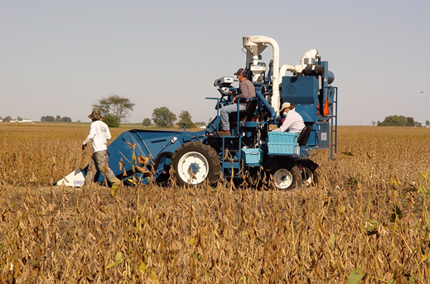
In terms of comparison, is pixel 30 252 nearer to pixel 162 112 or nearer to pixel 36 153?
pixel 36 153

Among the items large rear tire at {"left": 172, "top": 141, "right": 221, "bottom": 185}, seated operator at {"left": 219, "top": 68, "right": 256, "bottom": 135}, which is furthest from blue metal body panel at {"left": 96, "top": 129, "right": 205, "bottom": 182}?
seated operator at {"left": 219, "top": 68, "right": 256, "bottom": 135}

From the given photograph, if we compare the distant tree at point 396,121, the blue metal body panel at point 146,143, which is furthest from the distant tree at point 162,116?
the blue metal body panel at point 146,143

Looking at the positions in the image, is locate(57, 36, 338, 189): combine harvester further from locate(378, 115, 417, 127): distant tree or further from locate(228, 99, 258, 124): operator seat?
locate(378, 115, 417, 127): distant tree

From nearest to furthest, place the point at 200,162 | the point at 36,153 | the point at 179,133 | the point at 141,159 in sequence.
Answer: the point at 141,159 → the point at 200,162 → the point at 179,133 → the point at 36,153

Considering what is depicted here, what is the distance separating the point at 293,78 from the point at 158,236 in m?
6.87

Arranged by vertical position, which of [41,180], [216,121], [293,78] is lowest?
[41,180]

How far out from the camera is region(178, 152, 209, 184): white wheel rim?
29.1ft

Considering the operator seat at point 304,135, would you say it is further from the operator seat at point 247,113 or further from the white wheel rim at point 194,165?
the white wheel rim at point 194,165

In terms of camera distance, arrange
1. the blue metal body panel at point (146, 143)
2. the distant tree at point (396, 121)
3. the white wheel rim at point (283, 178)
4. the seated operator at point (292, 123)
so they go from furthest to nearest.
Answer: the distant tree at point (396, 121)
the blue metal body panel at point (146, 143)
the white wheel rim at point (283, 178)
the seated operator at point (292, 123)

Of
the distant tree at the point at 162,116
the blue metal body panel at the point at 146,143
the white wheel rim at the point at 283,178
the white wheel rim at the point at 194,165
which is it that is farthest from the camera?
the distant tree at the point at 162,116

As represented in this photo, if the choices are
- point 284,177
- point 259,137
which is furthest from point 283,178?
point 259,137

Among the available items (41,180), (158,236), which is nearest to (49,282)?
(158,236)

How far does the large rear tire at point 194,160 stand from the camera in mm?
8789

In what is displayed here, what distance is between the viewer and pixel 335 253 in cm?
293
